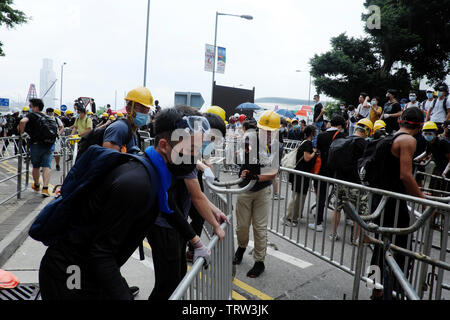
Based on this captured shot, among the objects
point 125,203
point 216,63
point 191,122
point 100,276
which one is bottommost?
point 100,276

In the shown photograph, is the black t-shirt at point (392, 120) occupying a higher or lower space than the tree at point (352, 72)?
lower

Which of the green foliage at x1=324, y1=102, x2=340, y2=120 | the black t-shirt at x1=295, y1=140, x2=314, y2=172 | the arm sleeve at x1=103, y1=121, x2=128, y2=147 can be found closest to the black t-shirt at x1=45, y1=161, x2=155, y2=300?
the arm sleeve at x1=103, y1=121, x2=128, y2=147

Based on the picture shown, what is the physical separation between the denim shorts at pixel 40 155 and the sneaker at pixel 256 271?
5.01 m

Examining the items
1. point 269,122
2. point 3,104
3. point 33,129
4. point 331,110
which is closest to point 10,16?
point 3,104

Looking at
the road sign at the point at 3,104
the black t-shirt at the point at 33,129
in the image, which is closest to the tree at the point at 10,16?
the road sign at the point at 3,104

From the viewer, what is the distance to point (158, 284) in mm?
2508

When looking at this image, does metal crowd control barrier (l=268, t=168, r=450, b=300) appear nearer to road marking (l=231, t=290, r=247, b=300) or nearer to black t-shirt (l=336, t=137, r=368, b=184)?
road marking (l=231, t=290, r=247, b=300)

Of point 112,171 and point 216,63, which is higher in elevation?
point 216,63

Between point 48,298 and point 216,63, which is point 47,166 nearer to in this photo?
point 48,298

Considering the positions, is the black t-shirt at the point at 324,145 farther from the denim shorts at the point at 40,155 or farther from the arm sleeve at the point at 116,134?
the denim shorts at the point at 40,155

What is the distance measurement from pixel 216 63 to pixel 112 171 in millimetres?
21161

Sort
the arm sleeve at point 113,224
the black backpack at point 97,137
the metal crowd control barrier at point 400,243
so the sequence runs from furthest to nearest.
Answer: the black backpack at point 97,137 → the metal crowd control barrier at point 400,243 → the arm sleeve at point 113,224

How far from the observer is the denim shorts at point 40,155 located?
7008mm
